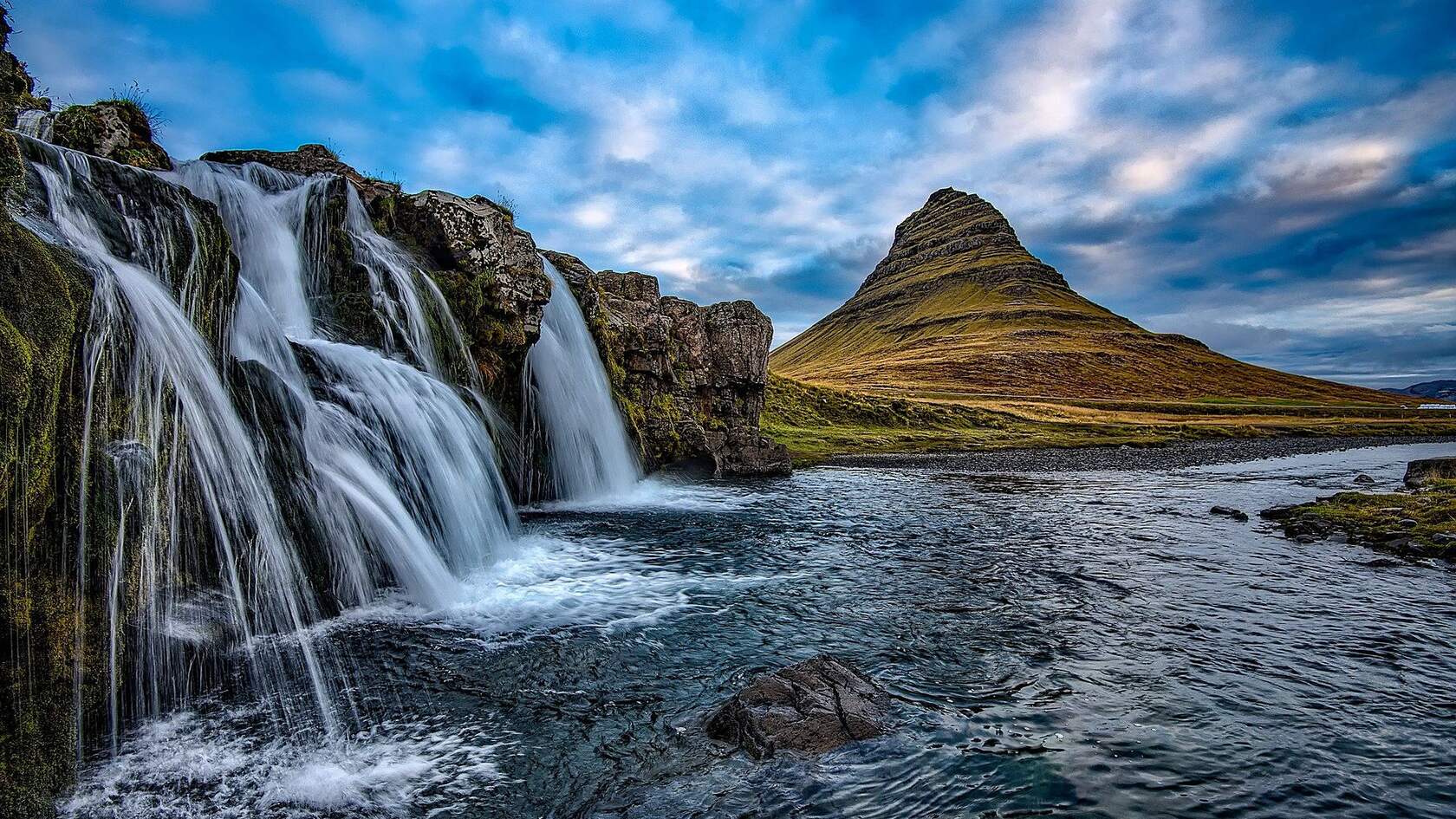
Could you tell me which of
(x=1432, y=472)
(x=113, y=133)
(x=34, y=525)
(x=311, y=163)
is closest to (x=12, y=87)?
(x=113, y=133)

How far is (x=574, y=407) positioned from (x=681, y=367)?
495 inches

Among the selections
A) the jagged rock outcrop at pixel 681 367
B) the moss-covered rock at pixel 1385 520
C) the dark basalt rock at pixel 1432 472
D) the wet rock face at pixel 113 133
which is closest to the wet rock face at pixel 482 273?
the wet rock face at pixel 113 133

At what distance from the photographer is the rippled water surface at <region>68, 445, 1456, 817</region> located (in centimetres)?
715

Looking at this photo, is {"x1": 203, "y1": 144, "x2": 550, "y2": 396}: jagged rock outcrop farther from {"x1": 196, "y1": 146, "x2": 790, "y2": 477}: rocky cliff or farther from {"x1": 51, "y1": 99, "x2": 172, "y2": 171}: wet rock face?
{"x1": 51, "y1": 99, "x2": 172, "y2": 171}: wet rock face

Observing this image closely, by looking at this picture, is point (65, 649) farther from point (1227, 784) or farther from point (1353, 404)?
point (1353, 404)

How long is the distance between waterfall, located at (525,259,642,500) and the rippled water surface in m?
9.41

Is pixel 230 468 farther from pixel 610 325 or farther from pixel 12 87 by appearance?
pixel 610 325

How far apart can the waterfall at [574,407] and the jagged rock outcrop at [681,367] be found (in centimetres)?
148

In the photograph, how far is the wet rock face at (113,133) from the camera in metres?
17.0

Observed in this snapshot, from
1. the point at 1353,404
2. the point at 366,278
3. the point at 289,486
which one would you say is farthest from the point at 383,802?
the point at 1353,404

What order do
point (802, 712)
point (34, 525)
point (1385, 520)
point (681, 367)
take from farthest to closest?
point (681, 367) < point (1385, 520) < point (802, 712) < point (34, 525)

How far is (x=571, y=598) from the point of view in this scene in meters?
14.0

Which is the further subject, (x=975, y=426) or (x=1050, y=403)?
(x=1050, y=403)

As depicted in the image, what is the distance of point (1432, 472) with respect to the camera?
1214 inches
